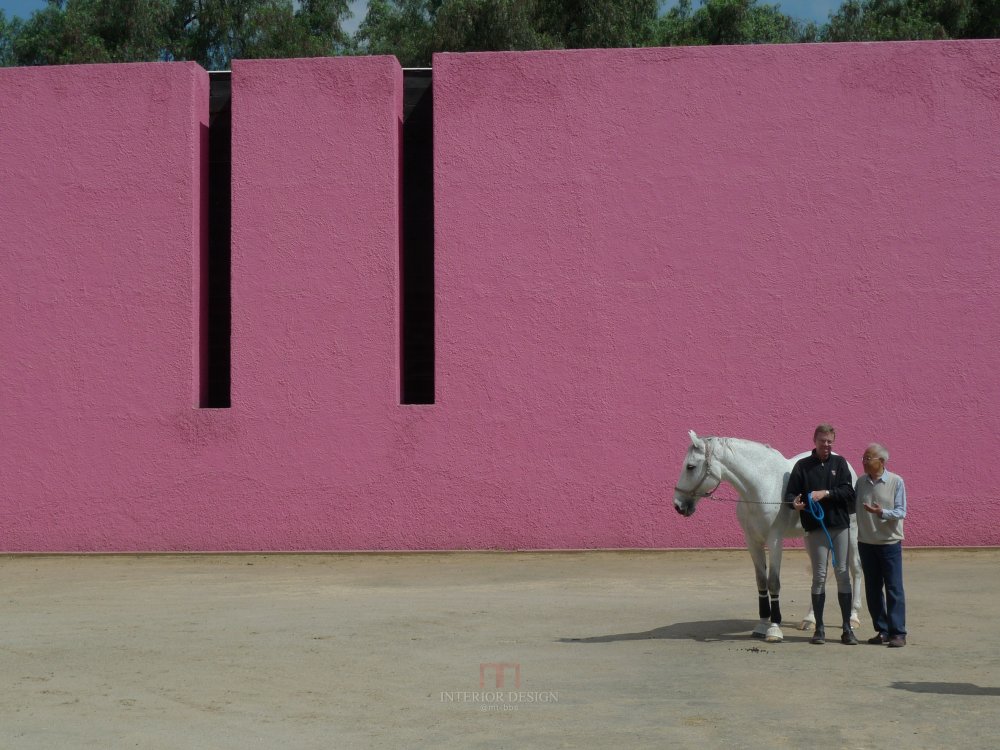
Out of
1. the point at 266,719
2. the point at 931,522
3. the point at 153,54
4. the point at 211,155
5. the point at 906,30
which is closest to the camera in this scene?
the point at 266,719

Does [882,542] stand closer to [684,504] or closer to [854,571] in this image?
[854,571]

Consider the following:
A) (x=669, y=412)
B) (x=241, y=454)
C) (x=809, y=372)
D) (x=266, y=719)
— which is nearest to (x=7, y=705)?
(x=266, y=719)

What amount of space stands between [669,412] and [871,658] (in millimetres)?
8031

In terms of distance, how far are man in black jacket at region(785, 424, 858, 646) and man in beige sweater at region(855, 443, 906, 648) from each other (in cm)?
14

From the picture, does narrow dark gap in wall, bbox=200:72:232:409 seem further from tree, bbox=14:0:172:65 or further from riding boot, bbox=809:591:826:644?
tree, bbox=14:0:172:65

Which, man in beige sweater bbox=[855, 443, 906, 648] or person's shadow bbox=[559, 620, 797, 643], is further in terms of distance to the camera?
person's shadow bbox=[559, 620, 797, 643]

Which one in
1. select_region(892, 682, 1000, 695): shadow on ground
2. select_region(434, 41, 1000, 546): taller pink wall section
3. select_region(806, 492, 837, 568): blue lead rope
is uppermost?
select_region(434, 41, 1000, 546): taller pink wall section

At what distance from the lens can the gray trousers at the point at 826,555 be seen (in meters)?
10.0

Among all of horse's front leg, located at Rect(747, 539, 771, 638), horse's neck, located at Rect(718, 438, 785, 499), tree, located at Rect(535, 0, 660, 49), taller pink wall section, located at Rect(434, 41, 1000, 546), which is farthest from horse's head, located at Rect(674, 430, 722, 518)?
tree, located at Rect(535, 0, 660, 49)

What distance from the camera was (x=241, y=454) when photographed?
1744 cm

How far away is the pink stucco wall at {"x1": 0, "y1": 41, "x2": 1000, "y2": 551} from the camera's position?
17.2m

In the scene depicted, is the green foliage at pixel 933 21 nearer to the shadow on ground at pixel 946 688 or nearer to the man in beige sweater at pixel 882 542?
the man in beige sweater at pixel 882 542

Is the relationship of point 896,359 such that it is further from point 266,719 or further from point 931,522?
point 266,719

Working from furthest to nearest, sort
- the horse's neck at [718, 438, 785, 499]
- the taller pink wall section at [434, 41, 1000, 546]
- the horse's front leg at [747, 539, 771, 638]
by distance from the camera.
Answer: the taller pink wall section at [434, 41, 1000, 546] → the horse's neck at [718, 438, 785, 499] → the horse's front leg at [747, 539, 771, 638]
